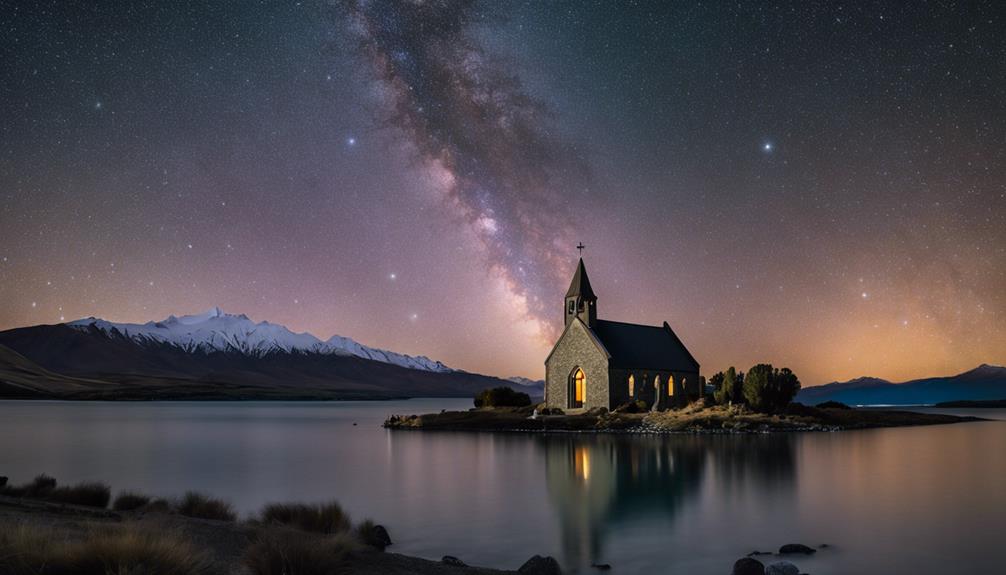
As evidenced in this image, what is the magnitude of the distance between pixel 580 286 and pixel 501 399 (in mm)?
12857

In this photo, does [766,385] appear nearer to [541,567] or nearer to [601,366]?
[601,366]

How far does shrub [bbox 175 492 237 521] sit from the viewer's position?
18.2 meters

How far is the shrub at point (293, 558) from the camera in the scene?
34.0 feet

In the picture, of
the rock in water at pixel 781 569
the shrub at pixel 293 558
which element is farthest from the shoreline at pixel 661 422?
the shrub at pixel 293 558

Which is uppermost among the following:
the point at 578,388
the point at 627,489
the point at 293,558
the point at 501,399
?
the point at 578,388

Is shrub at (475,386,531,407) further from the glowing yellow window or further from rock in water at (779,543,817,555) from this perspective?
rock in water at (779,543,817,555)

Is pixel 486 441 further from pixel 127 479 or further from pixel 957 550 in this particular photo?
pixel 957 550

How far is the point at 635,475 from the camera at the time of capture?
28922 mm

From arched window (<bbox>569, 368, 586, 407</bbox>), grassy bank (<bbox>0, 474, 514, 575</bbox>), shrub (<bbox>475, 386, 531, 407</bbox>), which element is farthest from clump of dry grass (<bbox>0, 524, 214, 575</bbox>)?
shrub (<bbox>475, 386, 531, 407</bbox>)

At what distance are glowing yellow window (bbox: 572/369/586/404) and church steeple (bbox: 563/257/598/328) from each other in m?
4.25

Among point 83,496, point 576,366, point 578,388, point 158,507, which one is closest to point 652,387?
point 578,388

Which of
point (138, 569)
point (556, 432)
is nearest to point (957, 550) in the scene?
point (138, 569)

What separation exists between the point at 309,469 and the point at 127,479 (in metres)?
7.17

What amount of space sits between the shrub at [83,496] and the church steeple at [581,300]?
151ft
